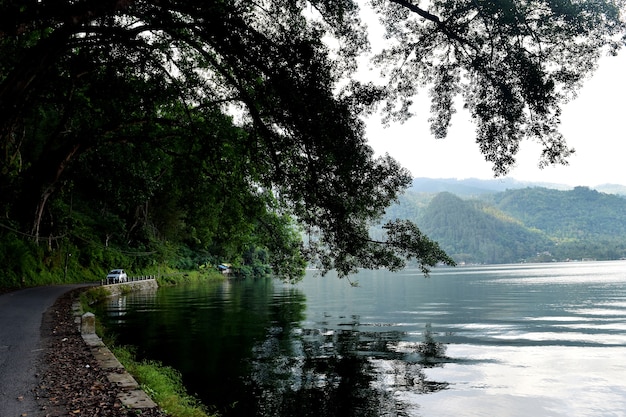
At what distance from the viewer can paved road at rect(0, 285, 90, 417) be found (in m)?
8.05

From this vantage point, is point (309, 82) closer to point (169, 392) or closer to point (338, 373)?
point (169, 392)

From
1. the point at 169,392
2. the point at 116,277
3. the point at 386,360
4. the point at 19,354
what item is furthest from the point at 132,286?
the point at 169,392

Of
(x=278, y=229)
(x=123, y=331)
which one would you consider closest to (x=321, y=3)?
(x=278, y=229)

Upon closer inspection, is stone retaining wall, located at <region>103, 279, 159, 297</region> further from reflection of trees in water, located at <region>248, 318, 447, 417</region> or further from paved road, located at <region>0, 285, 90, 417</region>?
reflection of trees in water, located at <region>248, 318, 447, 417</region>

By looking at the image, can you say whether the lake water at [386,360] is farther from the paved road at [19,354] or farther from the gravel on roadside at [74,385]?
the paved road at [19,354]

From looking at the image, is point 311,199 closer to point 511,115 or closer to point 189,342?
point 511,115

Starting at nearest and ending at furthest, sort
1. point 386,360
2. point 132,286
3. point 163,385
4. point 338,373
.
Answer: point 163,385
point 338,373
point 386,360
point 132,286

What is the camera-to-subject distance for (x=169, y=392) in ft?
37.3

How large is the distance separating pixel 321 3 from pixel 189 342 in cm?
1664

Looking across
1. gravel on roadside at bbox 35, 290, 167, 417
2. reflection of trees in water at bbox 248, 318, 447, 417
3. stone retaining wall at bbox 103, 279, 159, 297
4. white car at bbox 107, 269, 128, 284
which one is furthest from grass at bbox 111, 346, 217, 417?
white car at bbox 107, 269, 128, 284

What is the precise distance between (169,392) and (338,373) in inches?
269

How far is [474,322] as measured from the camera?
3334 cm

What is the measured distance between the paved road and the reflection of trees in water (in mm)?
5452

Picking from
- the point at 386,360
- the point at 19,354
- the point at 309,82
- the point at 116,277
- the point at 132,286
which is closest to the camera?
the point at 309,82
